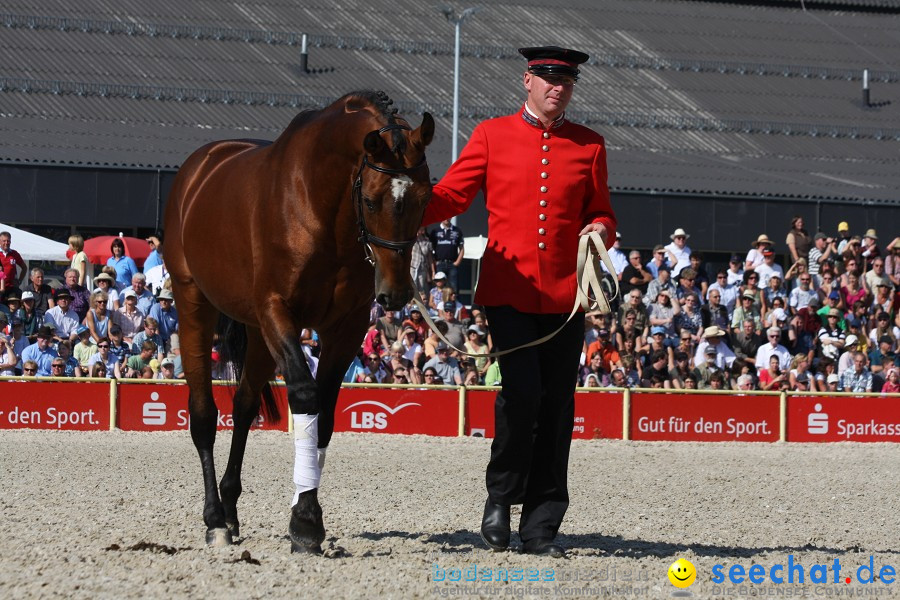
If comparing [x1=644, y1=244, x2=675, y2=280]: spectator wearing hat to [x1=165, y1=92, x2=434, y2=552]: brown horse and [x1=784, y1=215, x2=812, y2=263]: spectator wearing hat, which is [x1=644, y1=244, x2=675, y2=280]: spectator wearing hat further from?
[x1=165, y1=92, x2=434, y2=552]: brown horse

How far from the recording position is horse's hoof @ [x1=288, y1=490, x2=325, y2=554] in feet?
20.8

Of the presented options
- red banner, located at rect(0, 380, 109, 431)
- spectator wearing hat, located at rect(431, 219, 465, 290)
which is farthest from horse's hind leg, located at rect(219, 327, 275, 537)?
spectator wearing hat, located at rect(431, 219, 465, 290)

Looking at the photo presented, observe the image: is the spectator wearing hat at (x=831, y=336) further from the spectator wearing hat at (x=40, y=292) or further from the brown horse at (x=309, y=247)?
the brown horse at (x=309, y=247)

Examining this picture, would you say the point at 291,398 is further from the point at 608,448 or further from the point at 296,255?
the point at 608,448

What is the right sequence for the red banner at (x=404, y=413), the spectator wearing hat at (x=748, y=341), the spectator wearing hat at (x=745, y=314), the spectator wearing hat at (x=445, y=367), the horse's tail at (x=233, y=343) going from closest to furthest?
1. the horse's tail at (x=233, y=343)
2. the red banner at (x=404, y=413)
3. the spectator wearing hat at (x=445, y=367)
4. the spectator wearing hat at (x=748, y=341)
5. the spectator wearing hat at (x=745, y=314)

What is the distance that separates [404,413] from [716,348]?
422 centimetres

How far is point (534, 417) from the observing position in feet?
21.7

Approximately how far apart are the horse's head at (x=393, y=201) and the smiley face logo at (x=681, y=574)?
157cm

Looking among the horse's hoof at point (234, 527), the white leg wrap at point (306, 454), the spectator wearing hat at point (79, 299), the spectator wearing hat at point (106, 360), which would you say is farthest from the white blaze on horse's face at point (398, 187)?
the spectator wearing hat at point (79, 299)

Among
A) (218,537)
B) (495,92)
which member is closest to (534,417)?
(218,537)

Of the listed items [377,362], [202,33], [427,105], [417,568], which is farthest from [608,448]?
[202,33]

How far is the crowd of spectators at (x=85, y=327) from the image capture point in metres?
15.6

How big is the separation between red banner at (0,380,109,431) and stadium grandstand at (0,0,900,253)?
11.2m

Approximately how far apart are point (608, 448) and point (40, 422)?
6067 millimetres
